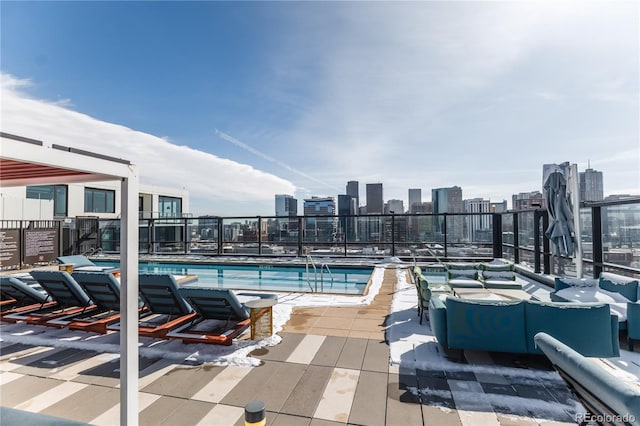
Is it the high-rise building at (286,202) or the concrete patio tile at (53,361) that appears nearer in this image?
the concrete patio tile at (53,361)

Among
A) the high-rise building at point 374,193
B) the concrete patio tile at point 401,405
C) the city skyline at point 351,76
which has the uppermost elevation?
the city skyline at point 351,76

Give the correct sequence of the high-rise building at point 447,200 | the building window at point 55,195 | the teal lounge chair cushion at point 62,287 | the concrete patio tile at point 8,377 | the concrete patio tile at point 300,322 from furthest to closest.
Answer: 1. the building window at point 55,195
2. the high-rise building at point 447,200
3. the teal lounge chair cushion at point 62,287
4. the concrete patio tile at point 300,322
5. the concrete patio tile at point 8,377

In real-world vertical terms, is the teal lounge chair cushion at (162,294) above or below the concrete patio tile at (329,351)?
above

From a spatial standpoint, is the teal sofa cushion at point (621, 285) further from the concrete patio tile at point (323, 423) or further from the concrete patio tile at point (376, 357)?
the concrete patio tile at point (323, 423)

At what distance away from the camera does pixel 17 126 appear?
54.4 inches

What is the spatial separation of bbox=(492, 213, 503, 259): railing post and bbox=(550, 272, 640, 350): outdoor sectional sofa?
5.93 metres

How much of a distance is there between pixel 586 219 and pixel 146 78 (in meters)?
12.3

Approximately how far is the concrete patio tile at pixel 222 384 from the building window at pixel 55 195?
18768 mm

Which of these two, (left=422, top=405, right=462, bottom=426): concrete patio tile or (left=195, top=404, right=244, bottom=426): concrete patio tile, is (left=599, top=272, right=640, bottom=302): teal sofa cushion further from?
(left=195, top=404, right=244, bottom=426): concrete patio tile

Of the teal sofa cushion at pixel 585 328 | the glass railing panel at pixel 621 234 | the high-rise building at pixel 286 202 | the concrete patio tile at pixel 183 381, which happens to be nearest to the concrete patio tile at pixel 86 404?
the concrete patio tile at pixel 183 381

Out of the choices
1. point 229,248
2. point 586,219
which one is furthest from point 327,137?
point 586,219

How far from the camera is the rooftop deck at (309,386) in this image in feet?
7.24

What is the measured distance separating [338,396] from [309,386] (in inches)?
11.4

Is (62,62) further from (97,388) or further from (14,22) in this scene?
(97,388)
